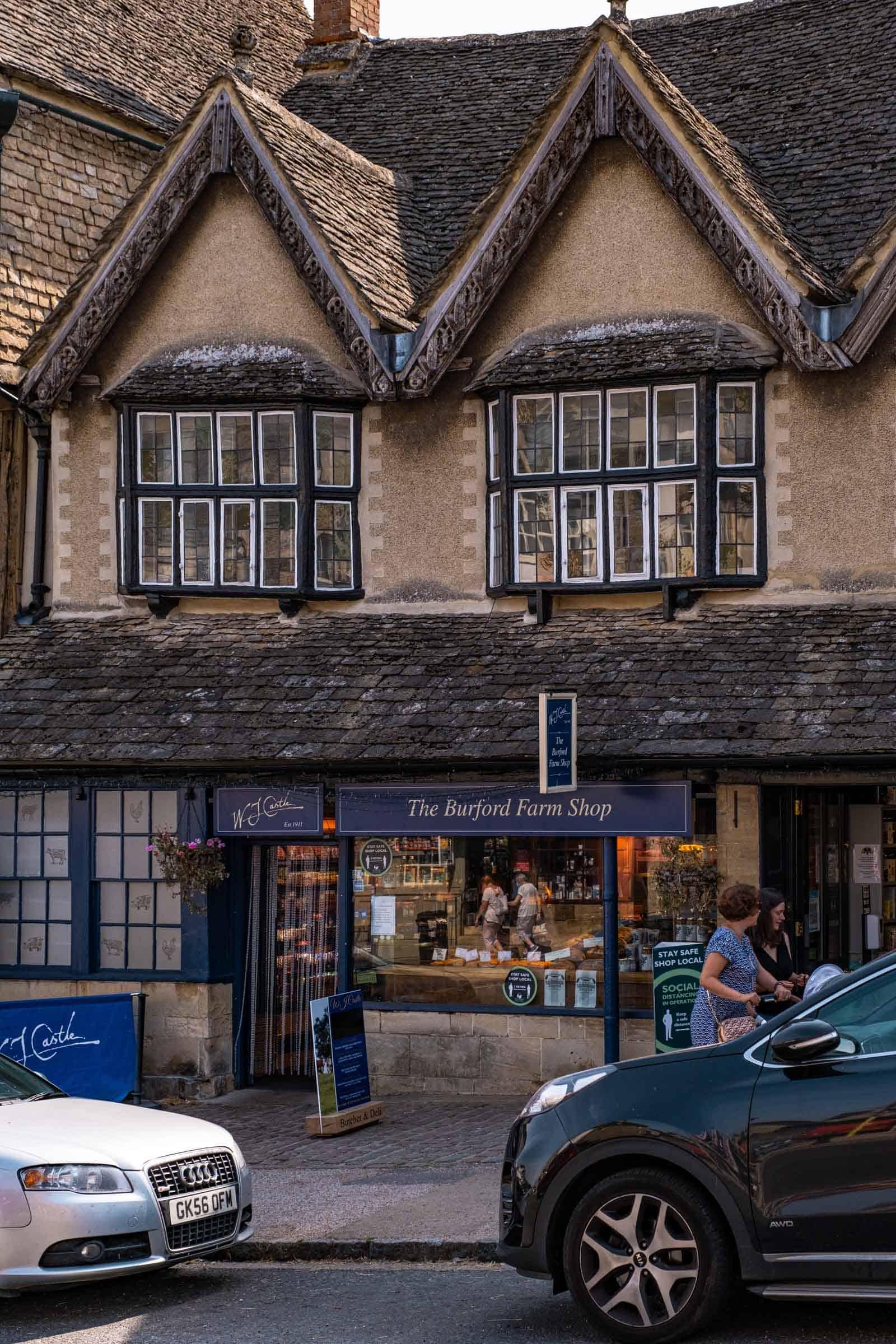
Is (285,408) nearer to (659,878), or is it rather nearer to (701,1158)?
(659,878)

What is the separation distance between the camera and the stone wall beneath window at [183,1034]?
16.1m

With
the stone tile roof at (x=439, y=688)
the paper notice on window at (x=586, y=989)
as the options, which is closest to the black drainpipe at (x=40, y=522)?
the stone tile roof at (x=439, y=688)

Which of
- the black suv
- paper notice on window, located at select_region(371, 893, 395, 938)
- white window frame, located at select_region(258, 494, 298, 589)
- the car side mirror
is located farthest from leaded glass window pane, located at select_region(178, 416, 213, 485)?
the car side mirror

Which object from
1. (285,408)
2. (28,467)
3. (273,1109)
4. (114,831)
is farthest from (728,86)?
(273,1109)

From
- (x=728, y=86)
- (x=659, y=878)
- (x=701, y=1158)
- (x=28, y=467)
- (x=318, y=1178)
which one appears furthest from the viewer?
(x=728, y=86)

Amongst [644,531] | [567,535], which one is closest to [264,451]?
[567,535]

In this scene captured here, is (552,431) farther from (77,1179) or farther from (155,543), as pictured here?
(77,1179)

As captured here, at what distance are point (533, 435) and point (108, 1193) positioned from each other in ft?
30.5

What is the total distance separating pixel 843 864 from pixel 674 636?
287 centimetres

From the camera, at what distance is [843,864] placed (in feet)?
54.9

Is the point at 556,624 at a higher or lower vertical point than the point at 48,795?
higher

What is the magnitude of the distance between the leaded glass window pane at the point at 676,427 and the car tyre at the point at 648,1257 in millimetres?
9135

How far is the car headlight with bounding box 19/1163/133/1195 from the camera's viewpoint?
8.95 metres

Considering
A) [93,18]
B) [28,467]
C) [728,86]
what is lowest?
[28,467]
